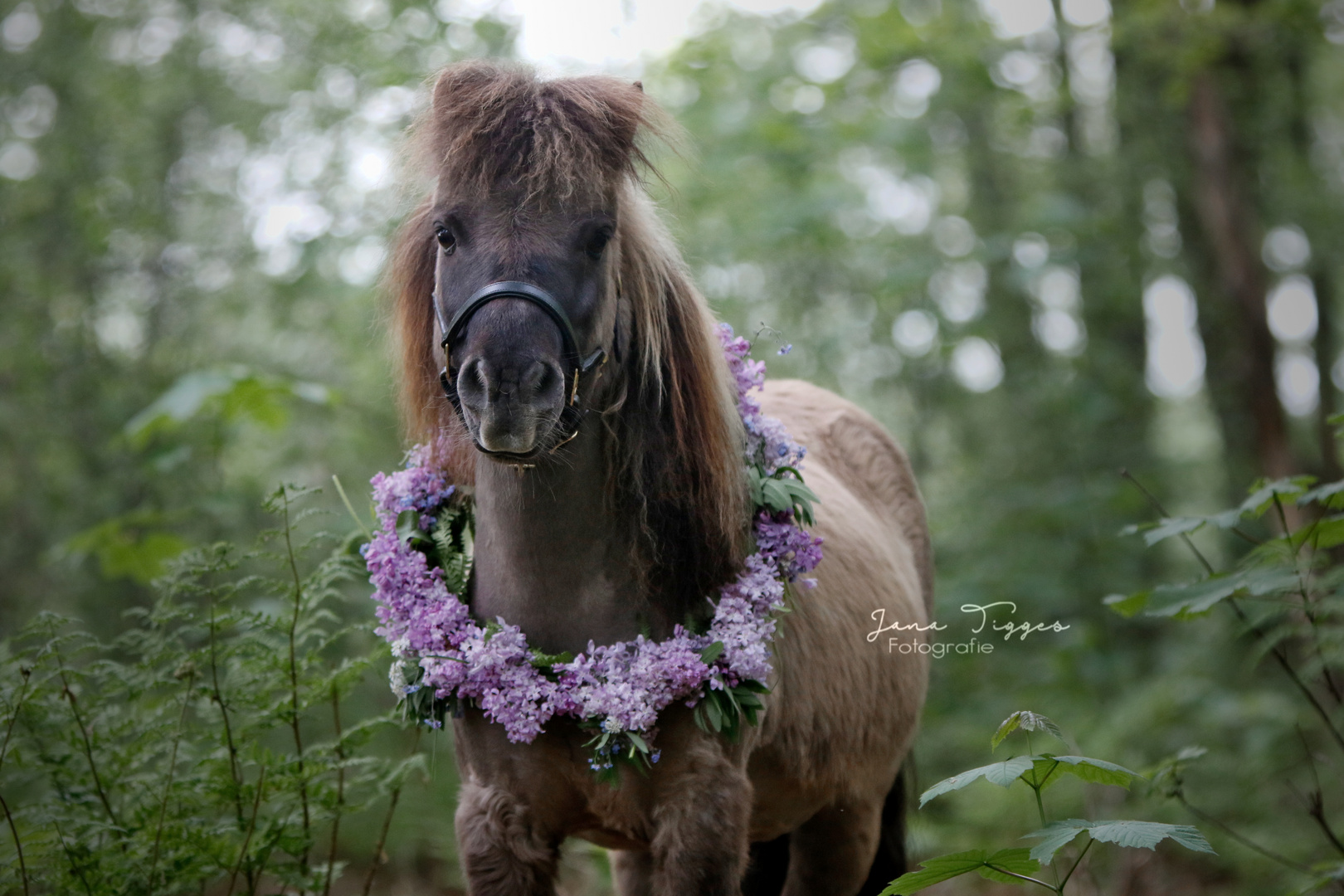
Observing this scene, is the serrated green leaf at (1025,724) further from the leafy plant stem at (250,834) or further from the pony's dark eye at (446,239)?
the leafy plant stem at (250,834)

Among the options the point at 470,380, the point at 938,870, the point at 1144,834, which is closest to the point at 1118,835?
the point at 1144,834

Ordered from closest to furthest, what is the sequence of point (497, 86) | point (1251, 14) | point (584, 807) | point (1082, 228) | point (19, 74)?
point (497, 86) → point (584, 807) → point (1251, 14) → point (19, 74) → point (1082, 228)

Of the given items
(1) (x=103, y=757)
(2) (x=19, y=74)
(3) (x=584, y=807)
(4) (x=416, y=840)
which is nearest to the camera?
(3) (x=584, y=807)

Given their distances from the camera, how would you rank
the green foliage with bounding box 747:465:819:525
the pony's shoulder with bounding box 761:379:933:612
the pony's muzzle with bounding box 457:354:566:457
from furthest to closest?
the pony's shoulder with bounding box 761:379:933:612, the green foliage with bounding box 747:465:819:525, the pony's muzzle with bounding box 457:354:566:457

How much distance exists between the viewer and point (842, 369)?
8.11 m

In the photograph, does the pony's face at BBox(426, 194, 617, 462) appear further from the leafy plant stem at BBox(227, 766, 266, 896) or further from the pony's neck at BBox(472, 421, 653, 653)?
the leafy plant stem at BBox(227, 766, 266, 896)

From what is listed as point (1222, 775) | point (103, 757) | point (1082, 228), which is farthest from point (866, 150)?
point (103, 757)

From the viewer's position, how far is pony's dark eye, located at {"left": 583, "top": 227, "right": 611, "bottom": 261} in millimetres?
2312

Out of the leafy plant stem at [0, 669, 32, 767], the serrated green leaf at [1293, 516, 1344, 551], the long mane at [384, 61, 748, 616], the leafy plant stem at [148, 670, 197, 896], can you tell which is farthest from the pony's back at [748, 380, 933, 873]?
the leafy plant stem at [0, 669, 32, 767]

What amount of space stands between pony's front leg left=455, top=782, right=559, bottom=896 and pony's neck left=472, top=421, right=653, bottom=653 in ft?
1.37

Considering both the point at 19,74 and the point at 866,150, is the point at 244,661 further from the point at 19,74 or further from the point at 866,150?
the point at 866,150

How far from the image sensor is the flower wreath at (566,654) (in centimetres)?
234

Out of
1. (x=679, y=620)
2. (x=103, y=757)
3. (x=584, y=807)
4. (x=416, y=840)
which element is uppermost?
(x=679, y=620)

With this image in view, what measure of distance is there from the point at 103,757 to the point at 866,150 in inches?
321
